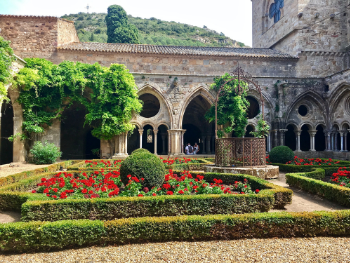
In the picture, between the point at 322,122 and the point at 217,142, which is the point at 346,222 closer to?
the point at 217,142

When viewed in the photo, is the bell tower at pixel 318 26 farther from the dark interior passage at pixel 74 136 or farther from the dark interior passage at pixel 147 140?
the dark interior passage at pixel 74 136

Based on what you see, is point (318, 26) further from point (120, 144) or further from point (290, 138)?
point (120, 144)

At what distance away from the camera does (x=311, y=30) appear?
18484mm

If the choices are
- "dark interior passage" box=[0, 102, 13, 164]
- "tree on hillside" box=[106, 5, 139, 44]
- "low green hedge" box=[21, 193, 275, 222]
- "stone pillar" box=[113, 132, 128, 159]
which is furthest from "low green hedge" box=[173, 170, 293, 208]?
"tree on hillside" box=[106, 5, 139, 44]

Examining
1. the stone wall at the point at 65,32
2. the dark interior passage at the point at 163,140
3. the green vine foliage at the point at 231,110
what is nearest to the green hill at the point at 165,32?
the dark interior passage at the point at 163,140

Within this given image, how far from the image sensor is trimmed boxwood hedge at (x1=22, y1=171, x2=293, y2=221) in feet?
15.1

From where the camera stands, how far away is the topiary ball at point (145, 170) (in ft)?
19.9

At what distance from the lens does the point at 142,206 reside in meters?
4.79

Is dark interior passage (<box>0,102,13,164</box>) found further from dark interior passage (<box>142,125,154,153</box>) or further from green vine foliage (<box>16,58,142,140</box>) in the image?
dark interior passage (<box>142,125,154,153</box>)

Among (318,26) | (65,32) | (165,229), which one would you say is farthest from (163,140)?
(165,229)

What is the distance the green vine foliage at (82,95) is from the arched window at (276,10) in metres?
14.6

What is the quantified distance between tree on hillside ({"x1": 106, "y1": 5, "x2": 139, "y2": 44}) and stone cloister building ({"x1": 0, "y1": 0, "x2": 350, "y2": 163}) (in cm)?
1208

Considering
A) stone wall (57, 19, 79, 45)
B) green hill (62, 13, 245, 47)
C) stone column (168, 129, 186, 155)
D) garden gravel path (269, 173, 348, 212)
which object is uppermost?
green hill (62, 13, 245, 47)

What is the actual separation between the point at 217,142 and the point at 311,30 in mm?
14372
